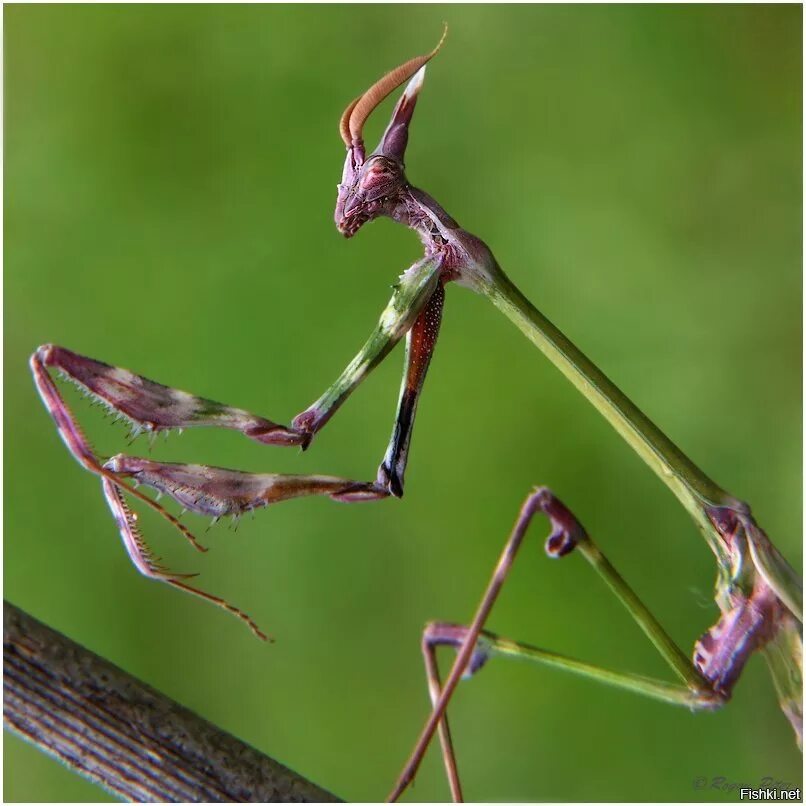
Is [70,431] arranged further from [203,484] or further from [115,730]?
[115,730]

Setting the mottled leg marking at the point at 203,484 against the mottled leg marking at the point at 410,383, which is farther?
the mottled leg marking at the point at 410,383

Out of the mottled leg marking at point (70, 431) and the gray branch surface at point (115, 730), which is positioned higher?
the mottled leg marking at point (70, 431)

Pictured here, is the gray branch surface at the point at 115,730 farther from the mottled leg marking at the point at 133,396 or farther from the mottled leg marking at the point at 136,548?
the mottled leg marking at the point at 133,396

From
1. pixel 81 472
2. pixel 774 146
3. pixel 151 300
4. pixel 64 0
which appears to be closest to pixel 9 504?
pixel 81 472

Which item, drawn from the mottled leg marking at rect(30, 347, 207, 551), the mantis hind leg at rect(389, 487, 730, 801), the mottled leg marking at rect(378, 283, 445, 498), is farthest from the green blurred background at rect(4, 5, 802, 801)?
the mottled leg marking at rect(30, 347, 207, 551)

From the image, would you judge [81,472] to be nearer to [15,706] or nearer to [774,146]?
[15,706]

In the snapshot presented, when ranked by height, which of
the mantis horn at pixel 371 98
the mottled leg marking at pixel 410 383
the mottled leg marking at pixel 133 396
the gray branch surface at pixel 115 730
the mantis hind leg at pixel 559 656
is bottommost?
the mantis hind leg at pixel 559 656

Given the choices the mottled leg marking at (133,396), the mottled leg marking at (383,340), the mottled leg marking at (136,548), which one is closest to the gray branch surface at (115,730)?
the mottled leg marking at (136,548)
